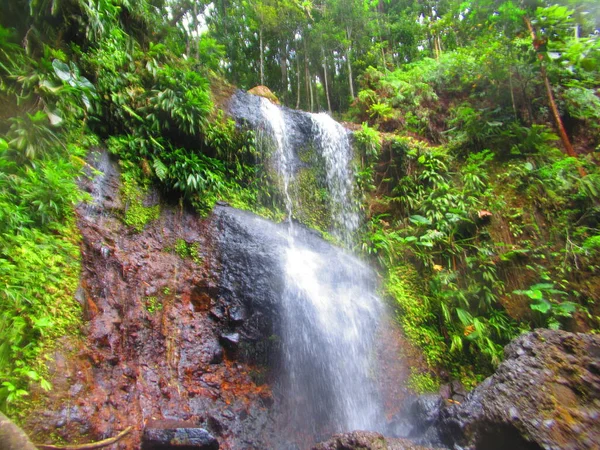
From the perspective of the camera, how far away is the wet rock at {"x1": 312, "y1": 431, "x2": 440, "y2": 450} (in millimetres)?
3174

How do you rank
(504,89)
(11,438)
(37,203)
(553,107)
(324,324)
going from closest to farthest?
1. (11,438)
2. (37,203)
3. (324,324)
4. (553,107)
5. (504,89)

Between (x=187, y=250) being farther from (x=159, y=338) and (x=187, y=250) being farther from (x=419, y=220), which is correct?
(x=419, y=220)

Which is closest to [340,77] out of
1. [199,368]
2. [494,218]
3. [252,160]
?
[252,160]

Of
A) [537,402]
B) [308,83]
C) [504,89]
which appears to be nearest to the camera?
[537,402]

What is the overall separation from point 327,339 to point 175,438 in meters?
2.62

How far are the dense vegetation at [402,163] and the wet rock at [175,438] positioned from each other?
1156mm

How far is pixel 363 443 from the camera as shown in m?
3.19

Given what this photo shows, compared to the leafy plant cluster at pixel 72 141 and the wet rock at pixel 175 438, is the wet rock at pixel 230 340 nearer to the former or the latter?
the wet rock at pixel 175 438

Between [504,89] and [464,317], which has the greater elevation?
[504,89]

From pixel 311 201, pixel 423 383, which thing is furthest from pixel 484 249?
pixel 311 201

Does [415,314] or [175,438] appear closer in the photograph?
[175,438]

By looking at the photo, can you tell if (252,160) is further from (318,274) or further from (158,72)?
(318,274)

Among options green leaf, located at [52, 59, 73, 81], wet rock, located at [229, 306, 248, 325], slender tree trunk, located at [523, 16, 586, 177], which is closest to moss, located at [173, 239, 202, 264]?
wet rock, located at [229, 306, 248, 325]

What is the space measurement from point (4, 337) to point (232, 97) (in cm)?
638
